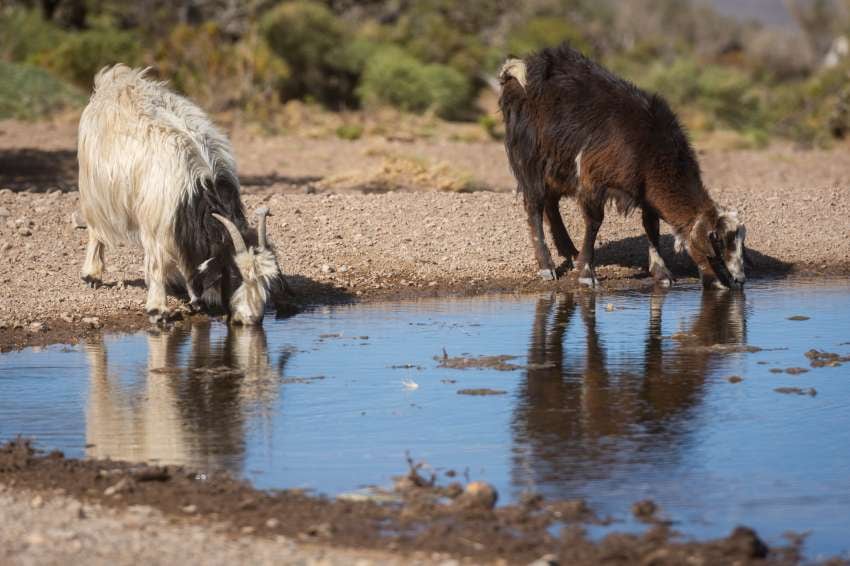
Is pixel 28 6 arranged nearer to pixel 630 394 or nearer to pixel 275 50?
pixel 275 50

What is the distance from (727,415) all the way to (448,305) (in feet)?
13.7

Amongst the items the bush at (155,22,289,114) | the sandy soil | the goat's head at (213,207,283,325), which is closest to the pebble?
the sandy soil

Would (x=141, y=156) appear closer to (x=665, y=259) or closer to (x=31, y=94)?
(x=665, y=259)

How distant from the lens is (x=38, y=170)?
1838 centimetres

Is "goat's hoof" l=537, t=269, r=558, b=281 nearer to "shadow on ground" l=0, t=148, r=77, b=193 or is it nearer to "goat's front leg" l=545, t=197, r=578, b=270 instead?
"goat's front leg" l=545, t=197, r=578, b=270

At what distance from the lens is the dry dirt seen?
5.59 meters

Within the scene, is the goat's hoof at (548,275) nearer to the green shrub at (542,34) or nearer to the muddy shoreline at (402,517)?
the muddy shoreline at (402,517)

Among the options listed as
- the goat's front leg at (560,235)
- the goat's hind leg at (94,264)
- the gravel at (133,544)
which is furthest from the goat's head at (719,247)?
the gravel at (133,544)

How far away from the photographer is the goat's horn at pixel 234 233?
→ 9.96m

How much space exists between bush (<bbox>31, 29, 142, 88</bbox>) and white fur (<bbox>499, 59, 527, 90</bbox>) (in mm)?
14289

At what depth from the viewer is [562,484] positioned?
6.53m

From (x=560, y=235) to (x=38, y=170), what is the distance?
8.29 meters

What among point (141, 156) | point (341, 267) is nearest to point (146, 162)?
point (141, 156)

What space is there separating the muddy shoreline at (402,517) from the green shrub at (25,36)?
70.4 ft
